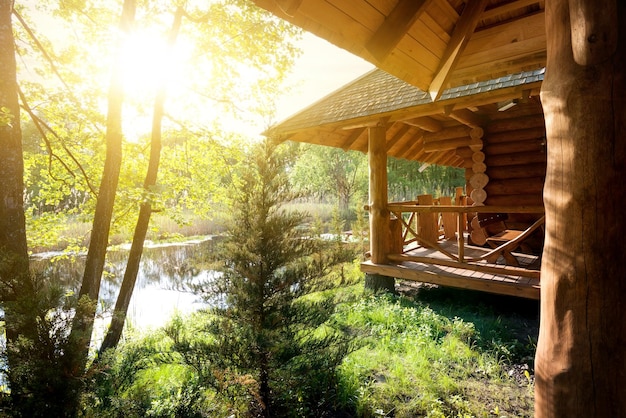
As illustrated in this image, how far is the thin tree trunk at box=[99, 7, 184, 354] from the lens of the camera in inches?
242

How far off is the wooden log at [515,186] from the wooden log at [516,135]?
0.98m

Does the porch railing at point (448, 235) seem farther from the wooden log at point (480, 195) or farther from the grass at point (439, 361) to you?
the wooden log at point (480, 195)

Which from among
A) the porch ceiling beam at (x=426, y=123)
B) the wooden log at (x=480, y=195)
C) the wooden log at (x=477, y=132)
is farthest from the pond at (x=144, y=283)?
the wooden log at (x=477, y=132)

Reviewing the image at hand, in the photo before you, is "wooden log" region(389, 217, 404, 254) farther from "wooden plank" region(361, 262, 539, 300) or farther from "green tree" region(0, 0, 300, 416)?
"green tree" region(0, 0, 300, 416)

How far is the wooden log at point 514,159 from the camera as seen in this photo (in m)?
7.48

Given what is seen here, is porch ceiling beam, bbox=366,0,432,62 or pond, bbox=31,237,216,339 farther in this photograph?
pond, bbox=31,237,216,339

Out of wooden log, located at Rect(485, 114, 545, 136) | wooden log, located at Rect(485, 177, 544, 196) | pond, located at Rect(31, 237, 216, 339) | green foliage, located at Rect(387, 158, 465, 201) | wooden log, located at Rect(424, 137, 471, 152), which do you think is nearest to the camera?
wooden log, located at Rect(485, 114, 545, 136)

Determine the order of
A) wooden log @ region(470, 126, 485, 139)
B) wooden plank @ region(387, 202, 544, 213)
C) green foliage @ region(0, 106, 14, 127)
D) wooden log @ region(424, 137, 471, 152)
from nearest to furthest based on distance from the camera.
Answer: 1. green foliage @ region(0, 106, 14, 127)
2. wooden plank @ region(387, 202, 544, 213)
3. wooden log @ region(470, 126, 485, 139)
4. wooden log @ region(424, 137, 471, 152)

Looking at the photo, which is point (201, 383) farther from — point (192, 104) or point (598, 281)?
point (192, 104)

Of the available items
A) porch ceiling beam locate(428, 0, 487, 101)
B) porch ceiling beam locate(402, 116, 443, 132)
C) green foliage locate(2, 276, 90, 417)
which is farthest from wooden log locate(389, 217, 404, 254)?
green foliage locate(2, 276, 90, 417)

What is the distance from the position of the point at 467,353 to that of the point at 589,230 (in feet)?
12.0

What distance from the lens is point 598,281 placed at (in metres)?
1.32

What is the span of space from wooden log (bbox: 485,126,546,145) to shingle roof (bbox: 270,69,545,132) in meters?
2.53

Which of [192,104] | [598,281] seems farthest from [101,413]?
[192,104]
